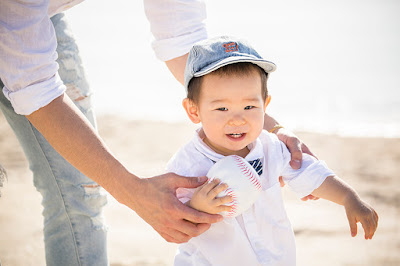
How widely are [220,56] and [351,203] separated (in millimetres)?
948

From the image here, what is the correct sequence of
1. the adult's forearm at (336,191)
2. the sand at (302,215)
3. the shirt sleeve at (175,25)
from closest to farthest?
the adult's forearm at (336,191), the shirt sleeve at (175,25), the sand at (302,215)

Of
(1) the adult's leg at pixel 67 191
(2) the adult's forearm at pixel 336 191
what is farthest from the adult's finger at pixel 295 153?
(1) the adult's leg at pixel 67 191

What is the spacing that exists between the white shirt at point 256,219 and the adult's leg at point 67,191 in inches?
24.6

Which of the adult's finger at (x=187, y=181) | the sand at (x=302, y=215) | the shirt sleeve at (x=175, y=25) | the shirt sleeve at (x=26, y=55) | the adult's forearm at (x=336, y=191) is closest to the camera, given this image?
the shirt sleeve at (x=26, y=55)

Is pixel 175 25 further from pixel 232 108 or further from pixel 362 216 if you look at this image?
pixel 362 216

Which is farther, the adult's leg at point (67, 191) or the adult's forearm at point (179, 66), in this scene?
the adult's forearm at point (179, 66)

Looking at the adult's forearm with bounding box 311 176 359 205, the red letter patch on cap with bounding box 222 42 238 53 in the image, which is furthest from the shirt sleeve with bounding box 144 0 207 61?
the adult's forearm with bounding box 311 176 359 205

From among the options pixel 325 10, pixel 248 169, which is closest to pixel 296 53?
pixel 325 10

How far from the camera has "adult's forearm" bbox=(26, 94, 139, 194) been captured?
188 centimetres

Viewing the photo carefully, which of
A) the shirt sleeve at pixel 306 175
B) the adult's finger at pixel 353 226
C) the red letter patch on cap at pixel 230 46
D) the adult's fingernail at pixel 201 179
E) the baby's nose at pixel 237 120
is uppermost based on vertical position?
the red letter patch on cap at pixel 230 46

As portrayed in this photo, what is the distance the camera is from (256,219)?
2.06 meters

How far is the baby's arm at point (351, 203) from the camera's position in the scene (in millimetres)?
1967

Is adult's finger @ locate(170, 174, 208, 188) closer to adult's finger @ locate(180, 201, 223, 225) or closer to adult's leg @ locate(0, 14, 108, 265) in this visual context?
adult's finger @ locate(180, 201, 223, 225)

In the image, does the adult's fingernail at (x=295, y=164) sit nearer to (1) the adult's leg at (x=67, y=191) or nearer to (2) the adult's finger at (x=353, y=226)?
(2) the adult's finger at (x=353, y=226)
